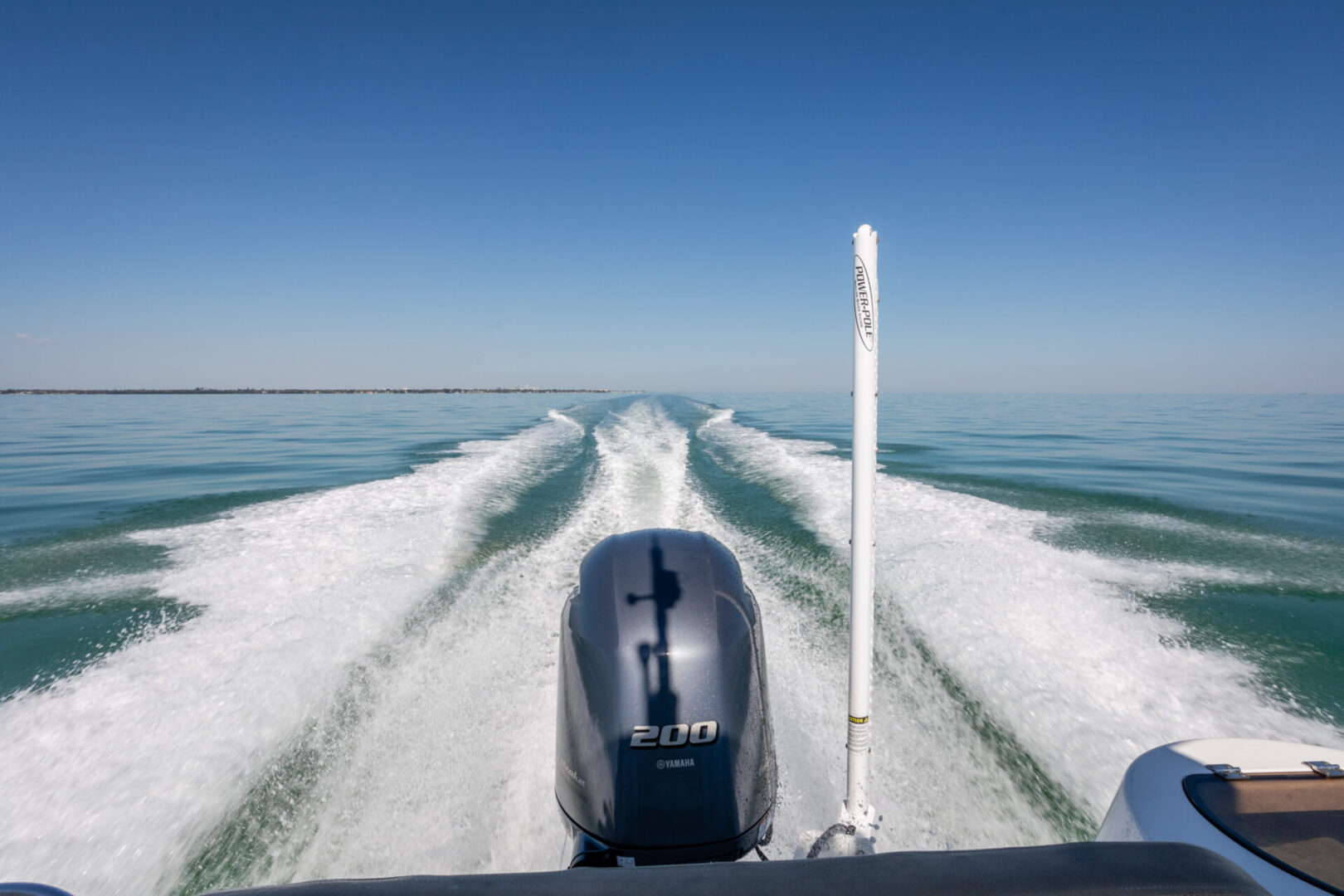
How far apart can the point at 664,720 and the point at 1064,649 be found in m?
2.29

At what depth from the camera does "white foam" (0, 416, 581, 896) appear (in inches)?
68.4

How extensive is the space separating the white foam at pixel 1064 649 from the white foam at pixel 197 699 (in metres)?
2.89

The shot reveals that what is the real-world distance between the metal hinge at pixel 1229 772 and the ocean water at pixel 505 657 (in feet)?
2.46

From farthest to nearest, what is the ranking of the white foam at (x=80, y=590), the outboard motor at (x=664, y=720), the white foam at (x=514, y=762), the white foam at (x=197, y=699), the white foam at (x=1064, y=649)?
1. the white foam at (x=80, y=590)
2. the white foam at (x=1064, y=649)
3. the white foam at (x=514, y=762)
4. the white foam at (x=197, y=699)
5. the outboard motor at (x=664, y=720)

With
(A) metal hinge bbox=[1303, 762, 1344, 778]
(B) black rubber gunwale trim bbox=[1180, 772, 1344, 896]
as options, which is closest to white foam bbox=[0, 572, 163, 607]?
(B) black rubber gunwale trim bbox=[1180, 772, 1344, 896]

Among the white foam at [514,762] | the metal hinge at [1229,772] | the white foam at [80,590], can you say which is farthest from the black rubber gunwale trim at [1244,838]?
the white foam at [80,590]

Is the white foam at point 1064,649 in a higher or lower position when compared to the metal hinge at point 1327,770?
lower

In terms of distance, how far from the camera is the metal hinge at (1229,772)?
4.25 ft

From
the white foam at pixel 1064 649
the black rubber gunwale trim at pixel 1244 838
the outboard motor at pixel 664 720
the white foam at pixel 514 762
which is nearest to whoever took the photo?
the black rubber gunwale trim at pixel 1244 838

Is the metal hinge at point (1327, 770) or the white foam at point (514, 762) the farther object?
the white foam at point (514, 762)

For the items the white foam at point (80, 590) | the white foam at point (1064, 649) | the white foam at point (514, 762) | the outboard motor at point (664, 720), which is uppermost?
the outboard motor at point (664, 720)

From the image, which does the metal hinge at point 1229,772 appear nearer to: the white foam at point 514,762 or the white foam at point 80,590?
the white foam at point 514,762

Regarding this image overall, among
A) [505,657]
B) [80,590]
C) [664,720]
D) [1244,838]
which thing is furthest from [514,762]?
[80,590]

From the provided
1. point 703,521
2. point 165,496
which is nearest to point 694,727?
point 703,521
